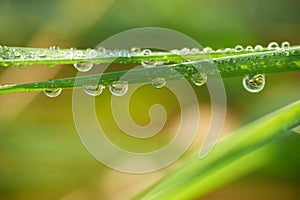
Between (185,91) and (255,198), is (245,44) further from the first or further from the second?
(255,198)

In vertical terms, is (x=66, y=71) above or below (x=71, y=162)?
above

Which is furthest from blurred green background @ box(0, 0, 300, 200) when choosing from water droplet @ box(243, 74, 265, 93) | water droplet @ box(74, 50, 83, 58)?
water droplet @ box(74, 50, 83, 58)

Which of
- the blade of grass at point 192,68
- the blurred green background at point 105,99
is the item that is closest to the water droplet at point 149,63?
the blade of grass at point 192,68

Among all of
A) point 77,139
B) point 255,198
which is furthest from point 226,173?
point 77,139

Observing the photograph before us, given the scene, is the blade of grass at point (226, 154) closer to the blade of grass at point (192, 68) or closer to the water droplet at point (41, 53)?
the blade of grass at point (192, 68)

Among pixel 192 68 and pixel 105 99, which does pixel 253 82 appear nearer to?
pixel 192 68

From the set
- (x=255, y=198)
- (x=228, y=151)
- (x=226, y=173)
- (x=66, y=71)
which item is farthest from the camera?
(x=66, y=71)

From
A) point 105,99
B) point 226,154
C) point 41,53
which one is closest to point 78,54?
point 41,53

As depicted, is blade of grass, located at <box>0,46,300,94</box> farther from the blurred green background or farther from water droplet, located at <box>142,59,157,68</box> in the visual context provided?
the blurred green background

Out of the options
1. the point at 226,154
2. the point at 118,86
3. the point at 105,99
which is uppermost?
the point at 105,99
